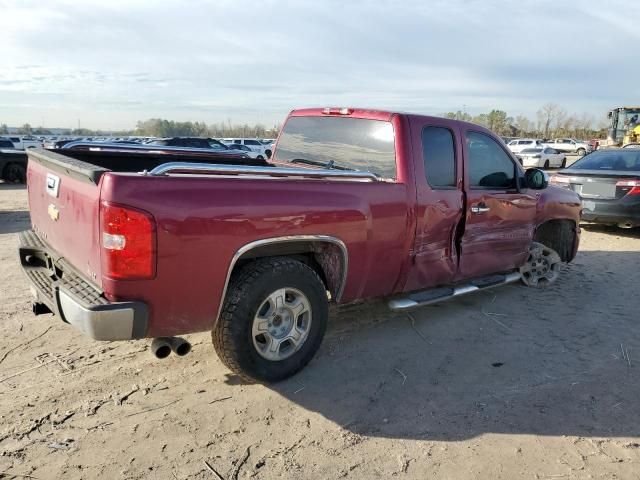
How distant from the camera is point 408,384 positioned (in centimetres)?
385

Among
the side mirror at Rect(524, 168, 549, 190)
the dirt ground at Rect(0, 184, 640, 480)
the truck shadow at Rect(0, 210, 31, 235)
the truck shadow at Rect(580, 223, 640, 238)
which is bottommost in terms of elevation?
the dirt ground at Rect(0, 184, 640, 480)

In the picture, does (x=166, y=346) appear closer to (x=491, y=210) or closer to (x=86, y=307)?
(x=86, y=307)

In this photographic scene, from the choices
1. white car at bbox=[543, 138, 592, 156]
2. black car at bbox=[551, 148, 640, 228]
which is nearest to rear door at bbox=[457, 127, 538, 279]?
black car at bbox=[551, 148, 640, 228]

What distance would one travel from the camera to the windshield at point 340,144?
14.6 feet

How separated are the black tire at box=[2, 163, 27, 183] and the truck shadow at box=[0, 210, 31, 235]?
7375 millimetres

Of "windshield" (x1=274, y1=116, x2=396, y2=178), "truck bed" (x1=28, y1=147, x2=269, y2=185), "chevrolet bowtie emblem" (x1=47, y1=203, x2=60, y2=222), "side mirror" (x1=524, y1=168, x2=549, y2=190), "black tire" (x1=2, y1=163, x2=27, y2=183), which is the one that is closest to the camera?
"chevrolet bowtie emblem" (x1=47, y1=203, x2=60, y2=222)

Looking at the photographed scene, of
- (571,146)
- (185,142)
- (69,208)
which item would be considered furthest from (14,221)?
(571,146)

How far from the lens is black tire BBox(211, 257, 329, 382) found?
343 cm

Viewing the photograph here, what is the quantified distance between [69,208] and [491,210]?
3730 millimetres

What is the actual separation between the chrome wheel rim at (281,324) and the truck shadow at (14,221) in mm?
7366

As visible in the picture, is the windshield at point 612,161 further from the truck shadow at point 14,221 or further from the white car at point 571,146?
the white car at point 571,146

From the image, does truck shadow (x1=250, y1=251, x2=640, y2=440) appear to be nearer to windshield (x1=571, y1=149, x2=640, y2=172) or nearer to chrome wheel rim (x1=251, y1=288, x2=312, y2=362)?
chrome wheel rim (x1=251, y1=288, x2=312, y2=362)

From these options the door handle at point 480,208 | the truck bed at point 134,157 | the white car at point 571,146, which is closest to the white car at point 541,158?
the white car at point 571,146

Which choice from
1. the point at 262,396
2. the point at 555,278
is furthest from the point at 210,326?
the point at 555,278
